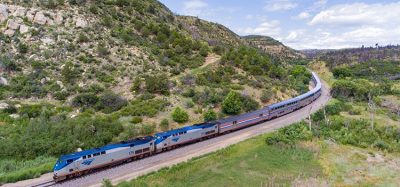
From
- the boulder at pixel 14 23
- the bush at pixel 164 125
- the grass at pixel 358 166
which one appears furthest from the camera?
the boulder at pixel 14 23

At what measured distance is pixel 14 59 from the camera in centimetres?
6216

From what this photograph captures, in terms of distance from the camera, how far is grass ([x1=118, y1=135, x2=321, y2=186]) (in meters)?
31.8

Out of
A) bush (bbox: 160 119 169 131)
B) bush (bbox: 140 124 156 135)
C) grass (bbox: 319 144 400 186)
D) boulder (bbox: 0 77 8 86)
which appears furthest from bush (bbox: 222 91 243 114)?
boulder (bbox: 0 77 8 86)

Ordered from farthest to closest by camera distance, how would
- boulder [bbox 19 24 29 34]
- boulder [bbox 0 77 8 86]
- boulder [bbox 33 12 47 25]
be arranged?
boulder [bbox 33 12 47 25]
boulder [bbox 19 24 29 34]
boulder [bbox 0 77 8 86]

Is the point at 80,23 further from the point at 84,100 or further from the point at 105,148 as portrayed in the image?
the point at 105,148

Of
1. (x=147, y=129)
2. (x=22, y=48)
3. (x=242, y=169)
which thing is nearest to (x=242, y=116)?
(x=147, y=129)

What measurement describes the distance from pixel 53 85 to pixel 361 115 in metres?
59.8

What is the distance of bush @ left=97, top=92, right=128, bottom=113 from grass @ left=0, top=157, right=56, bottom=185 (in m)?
16.1

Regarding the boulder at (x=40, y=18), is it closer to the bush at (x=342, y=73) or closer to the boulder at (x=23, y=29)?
the boulder at (x=23, y=29)

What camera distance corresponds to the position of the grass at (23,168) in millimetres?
32031

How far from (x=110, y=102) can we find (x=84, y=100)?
13.4 feet

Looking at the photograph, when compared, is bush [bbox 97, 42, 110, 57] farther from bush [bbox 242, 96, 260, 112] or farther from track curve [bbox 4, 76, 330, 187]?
track curve [bbox 4, 76, 330, 187]

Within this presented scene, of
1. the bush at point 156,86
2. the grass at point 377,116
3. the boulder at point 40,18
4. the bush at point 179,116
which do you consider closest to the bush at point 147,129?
the bush at point 179,116

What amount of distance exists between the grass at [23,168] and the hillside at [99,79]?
0.34ft
